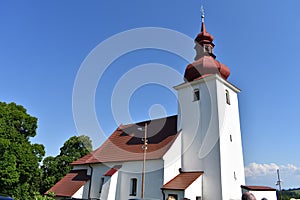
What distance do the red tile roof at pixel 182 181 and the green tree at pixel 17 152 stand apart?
15.2 m

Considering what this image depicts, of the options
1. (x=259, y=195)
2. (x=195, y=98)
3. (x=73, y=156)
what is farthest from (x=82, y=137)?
(x=259, y=195)

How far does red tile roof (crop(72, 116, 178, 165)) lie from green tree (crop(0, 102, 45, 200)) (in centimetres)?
491

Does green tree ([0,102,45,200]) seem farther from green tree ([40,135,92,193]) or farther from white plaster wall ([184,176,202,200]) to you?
white plaster wall ([184,176,202,200])

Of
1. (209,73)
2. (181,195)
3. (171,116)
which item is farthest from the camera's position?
(171,116)

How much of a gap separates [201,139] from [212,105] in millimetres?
2787

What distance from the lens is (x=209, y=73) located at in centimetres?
2038

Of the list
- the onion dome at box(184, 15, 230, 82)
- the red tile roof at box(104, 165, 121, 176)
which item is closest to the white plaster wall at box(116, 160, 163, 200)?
the red tile roof at box(104, 165, 121, 176)

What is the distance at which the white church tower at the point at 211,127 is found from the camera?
17.6 metres

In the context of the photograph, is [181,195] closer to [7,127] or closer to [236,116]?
[236,116]

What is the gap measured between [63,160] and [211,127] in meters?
26.0

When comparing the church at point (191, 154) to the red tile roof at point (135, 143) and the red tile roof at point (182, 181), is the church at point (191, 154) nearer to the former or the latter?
the red tile roof at point (182, 181)

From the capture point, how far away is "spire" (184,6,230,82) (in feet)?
67.4

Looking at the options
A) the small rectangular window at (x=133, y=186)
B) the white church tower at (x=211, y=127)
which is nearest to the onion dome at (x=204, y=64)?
the white church tower at (x=211, y=127)

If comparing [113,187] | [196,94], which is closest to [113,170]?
[113,187]
